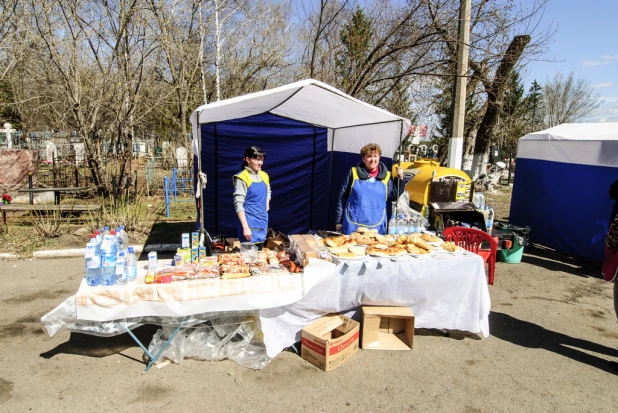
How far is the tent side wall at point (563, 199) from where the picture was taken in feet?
20.5

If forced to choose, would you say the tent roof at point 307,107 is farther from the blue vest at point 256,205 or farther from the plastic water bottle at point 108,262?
the plastic water bottle at point 108,262

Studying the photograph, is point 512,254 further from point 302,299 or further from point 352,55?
point 352,55

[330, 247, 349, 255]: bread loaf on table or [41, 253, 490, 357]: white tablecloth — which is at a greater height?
[330, 247, 349, 255]: bread loaf on table

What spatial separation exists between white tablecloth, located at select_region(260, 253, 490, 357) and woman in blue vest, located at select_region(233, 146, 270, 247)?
3.76ft

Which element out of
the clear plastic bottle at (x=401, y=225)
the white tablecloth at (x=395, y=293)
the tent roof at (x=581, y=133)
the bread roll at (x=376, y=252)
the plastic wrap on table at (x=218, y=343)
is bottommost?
the plastic wrap on table at (x=218, y=343)

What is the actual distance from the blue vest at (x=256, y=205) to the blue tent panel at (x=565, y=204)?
5507 mm

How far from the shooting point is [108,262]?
9.46 feet

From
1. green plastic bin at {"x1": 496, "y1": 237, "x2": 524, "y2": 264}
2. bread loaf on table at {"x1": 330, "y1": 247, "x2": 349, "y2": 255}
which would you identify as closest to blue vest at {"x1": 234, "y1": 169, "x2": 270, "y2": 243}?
bread loaf on table at {"x1": 330, "y1": 247, "x2": 349, "y2": 255}

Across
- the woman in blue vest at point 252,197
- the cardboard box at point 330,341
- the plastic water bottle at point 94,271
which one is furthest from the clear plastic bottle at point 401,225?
the plastic water bottle at point 94,271

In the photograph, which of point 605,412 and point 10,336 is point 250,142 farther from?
point 605,412

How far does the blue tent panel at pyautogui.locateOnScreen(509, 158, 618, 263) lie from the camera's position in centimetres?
625

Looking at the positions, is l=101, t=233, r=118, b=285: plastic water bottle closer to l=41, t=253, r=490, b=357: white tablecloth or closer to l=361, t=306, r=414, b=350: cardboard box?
l=41, t=253, r=490, b=357: white tablecloth

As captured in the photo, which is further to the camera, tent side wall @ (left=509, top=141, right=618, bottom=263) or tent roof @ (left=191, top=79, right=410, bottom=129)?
tent side wall @ (left=509, top=141, right=618, bottom=263)

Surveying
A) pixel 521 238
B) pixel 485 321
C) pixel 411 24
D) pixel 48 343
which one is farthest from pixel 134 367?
pixel 411 24
